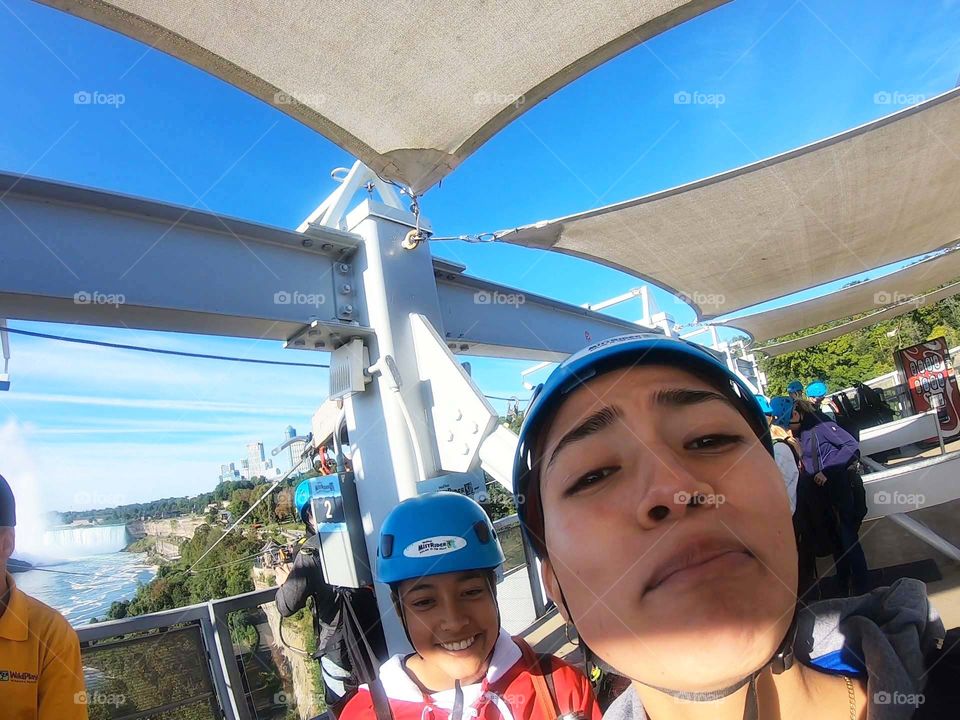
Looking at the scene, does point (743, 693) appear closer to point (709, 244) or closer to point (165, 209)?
point (165, 209)

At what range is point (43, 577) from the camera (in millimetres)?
2254

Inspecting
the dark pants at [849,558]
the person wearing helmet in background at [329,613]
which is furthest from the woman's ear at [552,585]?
the dark pants at [849,558]

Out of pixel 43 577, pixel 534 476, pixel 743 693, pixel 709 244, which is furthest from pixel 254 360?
pixel 709 244

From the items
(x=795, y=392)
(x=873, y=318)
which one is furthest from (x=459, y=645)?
(x=873, y=318)

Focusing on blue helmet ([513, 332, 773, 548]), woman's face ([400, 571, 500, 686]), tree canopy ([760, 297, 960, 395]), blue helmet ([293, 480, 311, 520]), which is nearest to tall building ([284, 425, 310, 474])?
blue helmet ([293, 480, 311, 520])

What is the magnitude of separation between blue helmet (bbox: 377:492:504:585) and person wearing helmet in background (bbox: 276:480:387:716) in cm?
96

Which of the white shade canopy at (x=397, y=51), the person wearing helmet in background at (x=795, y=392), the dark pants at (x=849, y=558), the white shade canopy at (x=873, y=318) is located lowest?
the dark pants at (x=849, y=558)

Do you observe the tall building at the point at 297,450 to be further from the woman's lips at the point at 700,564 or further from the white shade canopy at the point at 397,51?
the woman's lips at the point at 700,564

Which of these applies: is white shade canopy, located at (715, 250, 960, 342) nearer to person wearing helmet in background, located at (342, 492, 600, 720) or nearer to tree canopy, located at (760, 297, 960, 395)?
person wearing helmet in background, located at (342, 492, 600, 720)

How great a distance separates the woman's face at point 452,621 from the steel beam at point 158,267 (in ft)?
4.27

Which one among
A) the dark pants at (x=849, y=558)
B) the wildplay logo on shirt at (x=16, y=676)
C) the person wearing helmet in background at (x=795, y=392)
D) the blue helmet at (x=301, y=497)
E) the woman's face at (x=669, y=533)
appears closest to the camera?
the woman's face at (x=669, y=533)

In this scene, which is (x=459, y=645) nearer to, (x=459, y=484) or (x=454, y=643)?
(x=454, y=643)

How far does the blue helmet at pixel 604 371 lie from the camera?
88cm

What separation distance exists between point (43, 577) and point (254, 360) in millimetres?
1327
